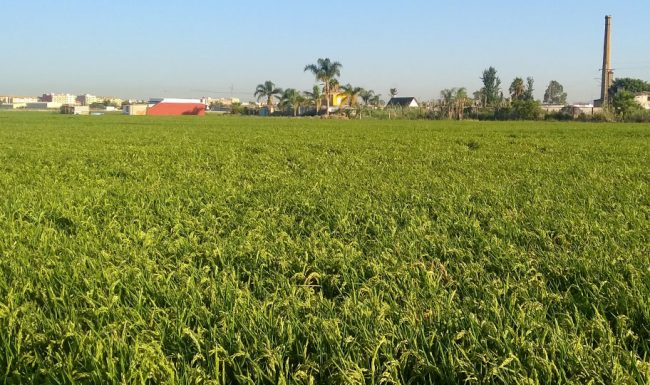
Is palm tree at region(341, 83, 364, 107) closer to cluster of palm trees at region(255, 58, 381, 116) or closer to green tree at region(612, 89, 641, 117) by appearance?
cluster of palm trees at region(255, 58, 381, 116)

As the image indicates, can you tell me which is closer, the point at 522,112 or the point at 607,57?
the point at 522,112

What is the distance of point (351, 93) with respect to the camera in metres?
95.8

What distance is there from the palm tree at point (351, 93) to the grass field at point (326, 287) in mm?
89878

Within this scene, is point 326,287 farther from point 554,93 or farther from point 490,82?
point 554,93

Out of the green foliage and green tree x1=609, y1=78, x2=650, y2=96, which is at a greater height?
green tree x1=609, y1=78, x2=650, y2=96

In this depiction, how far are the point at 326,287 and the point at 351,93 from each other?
94423 millimetres

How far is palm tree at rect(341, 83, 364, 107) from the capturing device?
311 ft

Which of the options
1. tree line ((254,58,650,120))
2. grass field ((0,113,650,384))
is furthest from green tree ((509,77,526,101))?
grass field ((0,113,650,384))

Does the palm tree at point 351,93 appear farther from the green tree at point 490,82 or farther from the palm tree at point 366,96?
the green tree at point 490,82

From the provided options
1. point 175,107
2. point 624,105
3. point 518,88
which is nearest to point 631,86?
point 518,88

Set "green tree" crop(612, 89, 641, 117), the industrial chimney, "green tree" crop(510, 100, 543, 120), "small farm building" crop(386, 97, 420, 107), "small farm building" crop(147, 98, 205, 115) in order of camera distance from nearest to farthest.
A: "green tree" crop(612, 89, 641, 117)
"green tree" crop(510, 100, 543, 120)
the industrial chimney
"small farm building" crop(147, 98, 205, 115)
"small farm building" crop(386, 97, 420, 107)

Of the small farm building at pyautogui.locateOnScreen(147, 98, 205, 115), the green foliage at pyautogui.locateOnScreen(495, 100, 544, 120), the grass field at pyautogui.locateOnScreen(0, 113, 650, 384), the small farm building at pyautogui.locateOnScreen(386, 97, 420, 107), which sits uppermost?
the small farm building at pyautogui.locateOnScreen(386, 97, 420, 107)

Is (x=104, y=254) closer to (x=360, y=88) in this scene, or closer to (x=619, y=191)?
(x=619, y=191)

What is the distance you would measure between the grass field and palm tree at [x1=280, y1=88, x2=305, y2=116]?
Result: 99.5 metres
